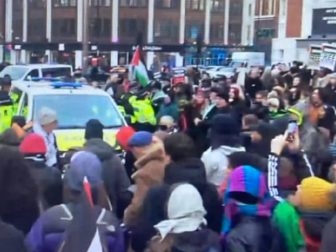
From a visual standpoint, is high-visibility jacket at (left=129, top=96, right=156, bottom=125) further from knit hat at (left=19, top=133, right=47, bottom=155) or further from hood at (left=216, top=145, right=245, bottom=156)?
knit hat at (left=19, top=133, right=47, bottom=155)

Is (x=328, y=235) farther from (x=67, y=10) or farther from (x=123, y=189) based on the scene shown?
(x=67, y=10)

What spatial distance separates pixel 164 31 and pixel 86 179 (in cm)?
8407

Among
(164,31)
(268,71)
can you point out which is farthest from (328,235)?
(164,31)

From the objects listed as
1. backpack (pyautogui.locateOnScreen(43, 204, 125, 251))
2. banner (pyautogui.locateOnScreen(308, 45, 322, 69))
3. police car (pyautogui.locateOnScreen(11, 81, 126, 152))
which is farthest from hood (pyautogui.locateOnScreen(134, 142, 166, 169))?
banner (pyautogui.locateOnScreen(308, 45, 322, 69))

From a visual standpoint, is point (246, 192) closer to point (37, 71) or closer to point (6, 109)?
point (6, 109)

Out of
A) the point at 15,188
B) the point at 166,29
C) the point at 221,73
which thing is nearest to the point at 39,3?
the point at 166,29

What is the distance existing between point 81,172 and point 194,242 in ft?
3.03

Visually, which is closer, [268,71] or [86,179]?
[86,179]

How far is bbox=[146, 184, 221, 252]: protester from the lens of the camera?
546 centimetres

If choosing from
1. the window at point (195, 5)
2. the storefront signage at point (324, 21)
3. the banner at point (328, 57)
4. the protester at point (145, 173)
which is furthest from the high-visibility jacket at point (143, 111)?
the window at point (195, 5)

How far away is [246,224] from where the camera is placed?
5930 mm

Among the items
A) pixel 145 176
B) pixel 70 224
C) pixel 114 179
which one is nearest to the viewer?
pixel 70 224

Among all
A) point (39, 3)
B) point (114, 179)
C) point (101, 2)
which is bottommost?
point (114, 179)

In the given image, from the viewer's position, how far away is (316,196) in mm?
5727
